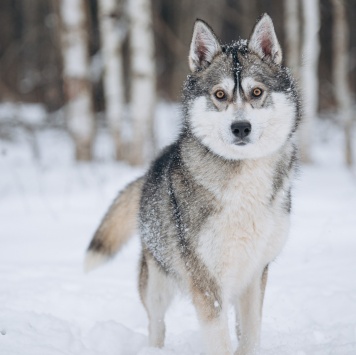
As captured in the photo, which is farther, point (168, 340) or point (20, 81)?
point (20, 81)

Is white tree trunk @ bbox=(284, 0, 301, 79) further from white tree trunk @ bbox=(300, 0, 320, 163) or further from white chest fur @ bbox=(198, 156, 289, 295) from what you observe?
white chest fur @ bbox=(198, 156, 289, 295)

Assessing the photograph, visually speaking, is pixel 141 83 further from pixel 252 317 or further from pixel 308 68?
pixel 252 317

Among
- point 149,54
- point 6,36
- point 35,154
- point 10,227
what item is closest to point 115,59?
point 149,54

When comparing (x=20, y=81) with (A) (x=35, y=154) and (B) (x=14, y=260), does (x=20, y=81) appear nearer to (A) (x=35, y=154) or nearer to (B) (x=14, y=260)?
(A) (x=35, y=154)

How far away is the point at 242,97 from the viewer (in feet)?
9.23

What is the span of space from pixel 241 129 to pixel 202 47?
66 centimetres

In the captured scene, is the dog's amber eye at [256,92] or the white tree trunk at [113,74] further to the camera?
the white tree trunk at [113,74]

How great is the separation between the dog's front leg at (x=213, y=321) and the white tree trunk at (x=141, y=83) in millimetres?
5334

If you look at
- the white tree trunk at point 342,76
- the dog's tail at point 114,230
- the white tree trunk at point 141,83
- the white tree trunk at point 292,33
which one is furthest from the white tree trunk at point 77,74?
the dog's tail at point 114,230

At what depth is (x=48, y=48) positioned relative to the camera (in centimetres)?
2133

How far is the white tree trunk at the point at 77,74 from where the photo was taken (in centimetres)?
838

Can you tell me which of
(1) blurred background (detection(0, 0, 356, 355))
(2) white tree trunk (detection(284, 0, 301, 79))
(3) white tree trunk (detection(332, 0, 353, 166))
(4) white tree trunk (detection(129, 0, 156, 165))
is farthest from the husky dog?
(2) white tree trunk (detection(284, 0, 301, 79))

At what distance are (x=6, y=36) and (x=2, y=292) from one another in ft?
70.3

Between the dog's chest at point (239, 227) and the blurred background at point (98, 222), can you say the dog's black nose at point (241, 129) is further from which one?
the blurred background at point (98, 222)
